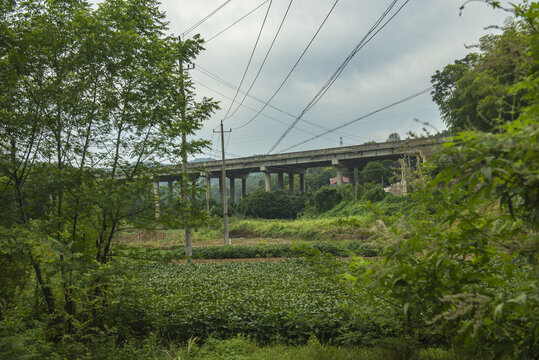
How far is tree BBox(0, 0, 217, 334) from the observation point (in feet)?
16.2

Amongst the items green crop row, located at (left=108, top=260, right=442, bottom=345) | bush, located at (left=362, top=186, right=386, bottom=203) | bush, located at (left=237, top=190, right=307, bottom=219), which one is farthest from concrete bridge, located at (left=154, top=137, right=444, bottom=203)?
green crop row, located at (left=108, top=260, right=442, bottom=345)

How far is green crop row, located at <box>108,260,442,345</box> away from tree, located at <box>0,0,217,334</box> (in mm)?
623

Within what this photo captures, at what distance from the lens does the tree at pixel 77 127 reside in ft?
16.2

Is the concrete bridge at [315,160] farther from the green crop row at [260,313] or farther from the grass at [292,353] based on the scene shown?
the grass at [292,353]

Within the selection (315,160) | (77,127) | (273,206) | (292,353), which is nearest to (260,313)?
(292,353)

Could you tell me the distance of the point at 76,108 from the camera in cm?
538

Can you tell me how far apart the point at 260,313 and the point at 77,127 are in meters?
4.64

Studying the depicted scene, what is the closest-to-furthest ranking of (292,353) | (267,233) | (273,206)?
(292,353), (267,233), (273,206)

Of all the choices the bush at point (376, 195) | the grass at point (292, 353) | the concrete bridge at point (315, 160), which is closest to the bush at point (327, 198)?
the bush at point (376, 195)

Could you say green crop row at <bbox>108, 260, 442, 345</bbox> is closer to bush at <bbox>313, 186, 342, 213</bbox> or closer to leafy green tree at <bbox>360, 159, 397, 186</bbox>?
bush at <bbox>313, 186, 342, 213</bbox>

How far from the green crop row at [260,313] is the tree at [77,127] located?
0.62 meters

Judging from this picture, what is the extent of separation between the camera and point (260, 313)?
6820 millimetres

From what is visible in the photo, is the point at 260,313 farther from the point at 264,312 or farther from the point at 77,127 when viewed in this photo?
the point at 77,127

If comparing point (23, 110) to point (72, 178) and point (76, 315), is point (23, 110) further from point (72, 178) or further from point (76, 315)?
point (76, 315)
